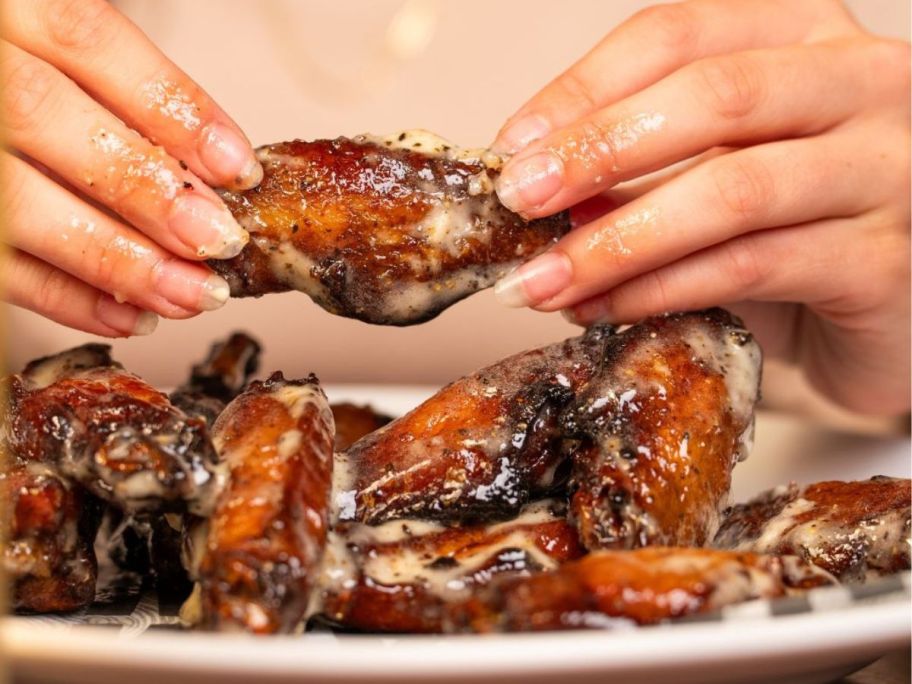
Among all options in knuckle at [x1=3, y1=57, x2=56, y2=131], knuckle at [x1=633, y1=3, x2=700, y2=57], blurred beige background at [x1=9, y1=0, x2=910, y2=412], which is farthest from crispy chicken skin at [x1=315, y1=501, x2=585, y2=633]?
blurred beige background at [x1=9, y1=0, x2=910, y2=412]

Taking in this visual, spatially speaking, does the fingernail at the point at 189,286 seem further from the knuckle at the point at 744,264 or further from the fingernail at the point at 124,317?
the knuckle at the point at 744,264

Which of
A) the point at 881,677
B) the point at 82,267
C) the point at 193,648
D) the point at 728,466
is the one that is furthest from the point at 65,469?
the point at 881,677

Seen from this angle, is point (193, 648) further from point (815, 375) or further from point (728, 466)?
point (815, 375)

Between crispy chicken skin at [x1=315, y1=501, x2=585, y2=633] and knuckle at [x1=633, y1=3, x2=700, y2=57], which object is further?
knuckle at [x1=633, y1=3, x2=700, y2=57]

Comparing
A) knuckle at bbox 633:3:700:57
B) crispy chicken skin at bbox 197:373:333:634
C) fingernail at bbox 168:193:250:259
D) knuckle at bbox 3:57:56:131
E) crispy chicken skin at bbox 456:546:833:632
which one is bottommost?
crispy chicken skin at bbox 456:546:833:632

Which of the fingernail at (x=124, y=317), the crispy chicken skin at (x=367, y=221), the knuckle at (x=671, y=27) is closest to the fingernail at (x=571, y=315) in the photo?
the crispy chicken skin at (x=367, y=221)

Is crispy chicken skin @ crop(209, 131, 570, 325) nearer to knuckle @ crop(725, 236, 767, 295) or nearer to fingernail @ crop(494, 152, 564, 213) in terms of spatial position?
fingernail @ crop(494, 152, 564, 213)
